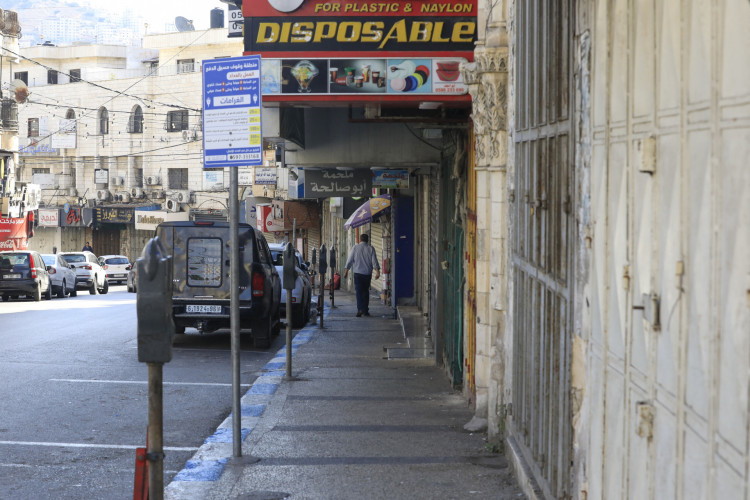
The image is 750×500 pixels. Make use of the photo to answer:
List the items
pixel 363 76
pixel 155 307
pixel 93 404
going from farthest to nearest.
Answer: pixel 363 76, pixel 93 404, pixel 155 307

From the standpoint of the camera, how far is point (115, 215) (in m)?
57.8

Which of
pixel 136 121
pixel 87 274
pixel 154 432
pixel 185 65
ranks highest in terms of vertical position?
pixel 185 65

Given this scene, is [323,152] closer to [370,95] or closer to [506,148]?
[370,95]

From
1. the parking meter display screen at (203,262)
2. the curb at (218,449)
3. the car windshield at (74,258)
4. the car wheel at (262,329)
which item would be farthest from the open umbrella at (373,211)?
the car windshield at (74,258)

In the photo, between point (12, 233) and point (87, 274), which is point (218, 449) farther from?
Answer: point (12, 233)

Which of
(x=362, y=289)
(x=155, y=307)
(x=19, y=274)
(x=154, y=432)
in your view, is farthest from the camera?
(x=19, y=274)

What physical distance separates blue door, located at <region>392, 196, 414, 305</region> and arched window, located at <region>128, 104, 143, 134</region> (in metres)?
35.9

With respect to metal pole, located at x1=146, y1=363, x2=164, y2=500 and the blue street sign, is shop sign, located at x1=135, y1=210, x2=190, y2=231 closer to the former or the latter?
the blue street sign

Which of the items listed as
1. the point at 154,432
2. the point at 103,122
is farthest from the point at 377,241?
the point at 103,122

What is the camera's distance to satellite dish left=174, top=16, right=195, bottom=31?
6141 centimetres

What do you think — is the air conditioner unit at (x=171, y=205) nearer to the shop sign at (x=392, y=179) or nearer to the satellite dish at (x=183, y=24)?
the satellite dish at (x=183, y=24)

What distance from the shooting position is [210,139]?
7918mm

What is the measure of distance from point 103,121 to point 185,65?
19.3 ft

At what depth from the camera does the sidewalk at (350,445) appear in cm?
702
